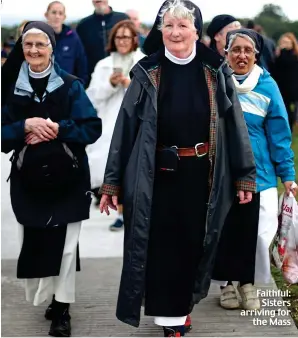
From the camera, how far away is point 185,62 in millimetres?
4234

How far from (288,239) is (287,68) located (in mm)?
6778

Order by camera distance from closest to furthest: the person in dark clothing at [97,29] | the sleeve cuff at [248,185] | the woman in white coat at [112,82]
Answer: the sleeve cuff at [248,185], the woman in white coat at [112,82], the person in dark clothing at [97,29]

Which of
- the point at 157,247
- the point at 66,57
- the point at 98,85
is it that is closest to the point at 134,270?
the point at 157,247

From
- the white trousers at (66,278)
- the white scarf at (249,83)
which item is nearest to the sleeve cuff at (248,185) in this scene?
the white scarf at (249,83)

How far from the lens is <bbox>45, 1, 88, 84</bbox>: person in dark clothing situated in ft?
25.3

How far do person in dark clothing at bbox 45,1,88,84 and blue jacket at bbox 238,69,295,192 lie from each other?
3288 millimetres

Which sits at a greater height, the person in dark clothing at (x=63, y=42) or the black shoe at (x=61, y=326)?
the person in dark clothing at (x=63, y=42)

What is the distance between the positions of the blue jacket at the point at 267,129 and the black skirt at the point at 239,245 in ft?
0.57

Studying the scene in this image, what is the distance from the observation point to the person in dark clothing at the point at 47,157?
4.56m

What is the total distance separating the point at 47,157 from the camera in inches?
179

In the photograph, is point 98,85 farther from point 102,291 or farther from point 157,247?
point 157,247

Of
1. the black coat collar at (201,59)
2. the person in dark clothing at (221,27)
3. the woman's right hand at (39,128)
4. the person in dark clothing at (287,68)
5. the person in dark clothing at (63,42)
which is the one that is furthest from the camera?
the person in dark clothing at (287,68)

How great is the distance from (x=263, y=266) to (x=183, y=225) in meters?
0.88

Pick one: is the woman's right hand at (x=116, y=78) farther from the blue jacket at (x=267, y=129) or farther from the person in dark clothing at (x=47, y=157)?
the blue jacket at (x=267, y=129)
